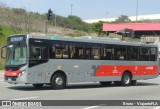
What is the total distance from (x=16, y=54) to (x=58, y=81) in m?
2.66

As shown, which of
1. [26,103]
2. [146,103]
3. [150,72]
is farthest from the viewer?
[150,72]

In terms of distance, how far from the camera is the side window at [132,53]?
2765cm

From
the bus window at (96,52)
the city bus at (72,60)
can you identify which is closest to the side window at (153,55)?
the city bus at (72,60)

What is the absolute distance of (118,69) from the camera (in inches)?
1054

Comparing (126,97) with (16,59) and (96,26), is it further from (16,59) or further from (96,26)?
(96,26)

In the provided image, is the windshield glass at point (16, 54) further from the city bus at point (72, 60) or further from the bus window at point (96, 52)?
the bus window at point (96, 52)

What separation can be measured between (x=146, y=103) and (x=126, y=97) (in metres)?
2.51

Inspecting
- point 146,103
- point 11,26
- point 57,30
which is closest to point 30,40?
point 146,103

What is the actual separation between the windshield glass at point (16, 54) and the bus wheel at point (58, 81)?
2063 mm

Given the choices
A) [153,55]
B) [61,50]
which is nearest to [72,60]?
[61,50]

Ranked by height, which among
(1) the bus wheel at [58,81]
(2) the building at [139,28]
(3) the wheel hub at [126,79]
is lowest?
(3) the wheel hub at [126,79]

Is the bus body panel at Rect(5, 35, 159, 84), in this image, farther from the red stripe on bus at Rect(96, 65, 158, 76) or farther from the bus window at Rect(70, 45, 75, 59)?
the bus window at Rect(70, 45, 75, 59)

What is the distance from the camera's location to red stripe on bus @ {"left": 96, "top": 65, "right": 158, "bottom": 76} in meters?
25.6

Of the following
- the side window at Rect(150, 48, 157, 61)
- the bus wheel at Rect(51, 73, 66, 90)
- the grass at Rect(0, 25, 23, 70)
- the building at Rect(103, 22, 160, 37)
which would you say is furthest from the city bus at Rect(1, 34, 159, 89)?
the building at Rect(103, 22, 160, 37)
